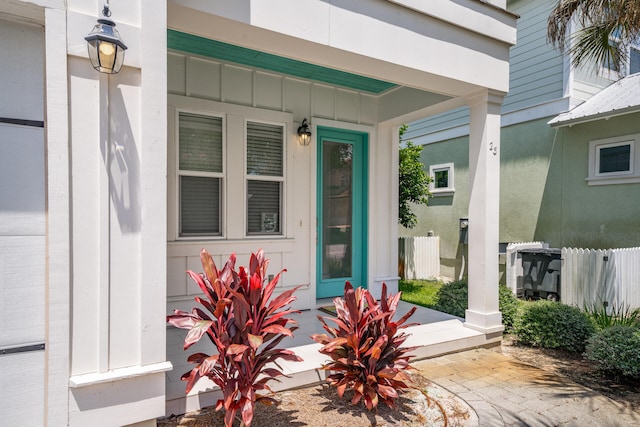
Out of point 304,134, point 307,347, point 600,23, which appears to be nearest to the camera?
point 307,347

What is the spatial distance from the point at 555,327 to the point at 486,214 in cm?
154

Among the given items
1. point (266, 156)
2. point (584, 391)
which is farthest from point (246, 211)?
point (584, 391)

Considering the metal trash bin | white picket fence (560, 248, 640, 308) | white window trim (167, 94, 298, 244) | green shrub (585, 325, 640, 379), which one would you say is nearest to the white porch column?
green shrub (585, 325, 640, 379)

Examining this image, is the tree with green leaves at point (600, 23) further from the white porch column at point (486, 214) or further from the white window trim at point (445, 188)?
the white window trim at point (445, 188)

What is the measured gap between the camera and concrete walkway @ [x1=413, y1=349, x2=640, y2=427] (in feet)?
9.40

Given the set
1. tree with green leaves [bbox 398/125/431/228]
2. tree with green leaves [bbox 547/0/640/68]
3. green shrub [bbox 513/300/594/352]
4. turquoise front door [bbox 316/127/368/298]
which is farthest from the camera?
tree with green leaves [bbox 398/125/431/228]

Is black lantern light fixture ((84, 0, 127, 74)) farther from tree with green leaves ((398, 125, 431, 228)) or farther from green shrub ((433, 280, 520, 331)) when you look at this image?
tree with green leaves ((398, 125, 431, 228))

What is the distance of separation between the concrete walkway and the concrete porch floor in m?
0.17

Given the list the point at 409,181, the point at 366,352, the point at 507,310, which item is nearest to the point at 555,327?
the point at 507,310

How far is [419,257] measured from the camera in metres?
9.83

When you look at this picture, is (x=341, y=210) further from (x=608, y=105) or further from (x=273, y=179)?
(x=608, y=105)

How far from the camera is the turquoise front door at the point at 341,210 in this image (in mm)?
5484

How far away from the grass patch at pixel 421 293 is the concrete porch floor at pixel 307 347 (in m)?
0.70

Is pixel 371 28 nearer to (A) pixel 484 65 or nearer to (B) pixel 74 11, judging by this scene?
(A) pixel 484 65
